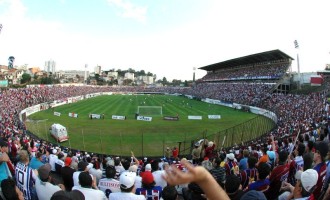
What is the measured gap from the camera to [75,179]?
5777 millimetres

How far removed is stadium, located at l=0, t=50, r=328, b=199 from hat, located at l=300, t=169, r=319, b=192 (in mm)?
1311

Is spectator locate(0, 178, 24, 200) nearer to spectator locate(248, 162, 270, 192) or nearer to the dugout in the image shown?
spectator locate(248, 162, 270, 192)

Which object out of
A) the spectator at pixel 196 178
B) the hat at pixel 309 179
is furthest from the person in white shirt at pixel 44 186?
the hat at pixel 309 179

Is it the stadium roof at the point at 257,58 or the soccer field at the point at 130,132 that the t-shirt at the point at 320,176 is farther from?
the stadium roof at the point at 257,58

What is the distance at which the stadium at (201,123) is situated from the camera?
15.4 metres

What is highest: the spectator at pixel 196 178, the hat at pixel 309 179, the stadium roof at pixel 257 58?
the stadium roof at pixel 257 58

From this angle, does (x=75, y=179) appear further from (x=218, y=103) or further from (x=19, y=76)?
(x=19, y=76)

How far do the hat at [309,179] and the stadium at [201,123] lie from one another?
1.31m

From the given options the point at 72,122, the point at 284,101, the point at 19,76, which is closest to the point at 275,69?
the point at 284,101

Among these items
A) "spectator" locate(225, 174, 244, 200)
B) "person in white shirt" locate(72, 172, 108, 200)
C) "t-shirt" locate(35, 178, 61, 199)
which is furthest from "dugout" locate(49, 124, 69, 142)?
"spectator" locate(225, 174, 244, 200)

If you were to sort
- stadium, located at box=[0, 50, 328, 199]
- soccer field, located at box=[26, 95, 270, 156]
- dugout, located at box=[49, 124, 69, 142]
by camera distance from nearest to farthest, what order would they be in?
stadium, located at box=[0, 50, 328, 199] < soccer field, located at box=[26, 95, 270, 156] < dugout, located at box=[49, 124, 69, 142]

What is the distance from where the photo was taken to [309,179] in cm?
378

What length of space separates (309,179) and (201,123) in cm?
3322

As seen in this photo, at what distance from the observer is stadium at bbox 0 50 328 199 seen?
15391 mm
